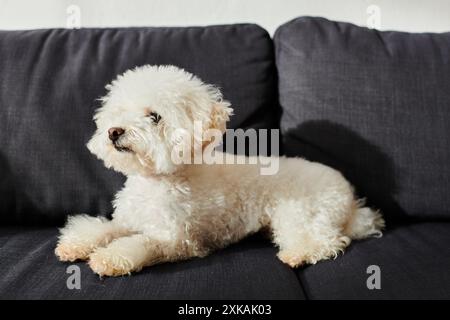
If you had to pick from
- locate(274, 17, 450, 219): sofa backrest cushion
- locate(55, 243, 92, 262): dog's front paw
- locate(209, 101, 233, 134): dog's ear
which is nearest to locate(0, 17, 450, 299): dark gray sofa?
locate(274, 17, 450, 219): sofa backrest cushion

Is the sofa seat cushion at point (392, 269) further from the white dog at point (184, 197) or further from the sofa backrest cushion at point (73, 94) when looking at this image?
the sofa backrest cushion at point (73, 94)

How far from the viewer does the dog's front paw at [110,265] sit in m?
0.94

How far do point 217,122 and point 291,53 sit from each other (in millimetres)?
453

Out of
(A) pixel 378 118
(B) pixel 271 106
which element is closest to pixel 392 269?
(A) pixel 378 118

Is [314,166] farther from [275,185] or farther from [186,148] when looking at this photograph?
[186,148]

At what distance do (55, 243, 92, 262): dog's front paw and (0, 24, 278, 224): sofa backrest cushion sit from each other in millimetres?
238

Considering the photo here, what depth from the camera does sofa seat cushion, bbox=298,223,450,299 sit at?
0.88 m

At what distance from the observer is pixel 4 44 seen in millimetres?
1311

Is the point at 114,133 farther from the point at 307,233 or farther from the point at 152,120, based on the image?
the point at 307,233

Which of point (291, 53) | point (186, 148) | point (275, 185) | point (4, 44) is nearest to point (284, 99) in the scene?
point (291, 53)

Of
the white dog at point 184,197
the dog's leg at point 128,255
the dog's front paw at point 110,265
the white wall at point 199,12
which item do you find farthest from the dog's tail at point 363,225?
the white wall at point 199,12

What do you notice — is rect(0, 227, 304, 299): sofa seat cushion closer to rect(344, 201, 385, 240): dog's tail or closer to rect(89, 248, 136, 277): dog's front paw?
rect(89, 248, 136, 277): dog's front paw

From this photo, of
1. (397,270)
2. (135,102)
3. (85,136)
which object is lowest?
(397,270)

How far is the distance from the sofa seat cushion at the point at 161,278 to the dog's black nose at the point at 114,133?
296mm
